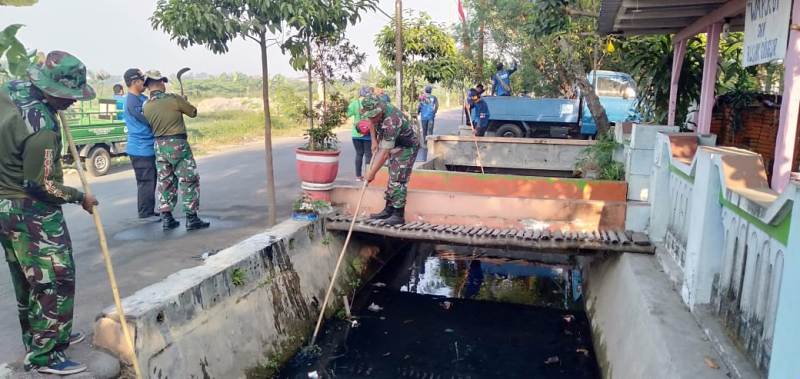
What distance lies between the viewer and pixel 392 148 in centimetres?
606

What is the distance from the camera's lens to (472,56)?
2266 cm

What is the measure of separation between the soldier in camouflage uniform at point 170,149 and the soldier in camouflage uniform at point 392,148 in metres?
1.96

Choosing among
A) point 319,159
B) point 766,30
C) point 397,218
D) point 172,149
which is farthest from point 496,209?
point 172,149

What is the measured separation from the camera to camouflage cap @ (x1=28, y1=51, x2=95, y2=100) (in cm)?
297

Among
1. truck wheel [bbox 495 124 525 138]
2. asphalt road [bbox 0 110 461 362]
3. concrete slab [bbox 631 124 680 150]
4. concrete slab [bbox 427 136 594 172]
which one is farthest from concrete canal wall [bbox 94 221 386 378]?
truck wheel [bbox 495 124 525 138]

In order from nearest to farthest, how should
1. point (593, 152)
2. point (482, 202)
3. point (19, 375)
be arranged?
1. point (19, 375)
2. point (482, 202)
3. point (593, 152)

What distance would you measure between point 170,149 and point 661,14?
5710 millimetres

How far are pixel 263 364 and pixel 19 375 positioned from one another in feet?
6.47

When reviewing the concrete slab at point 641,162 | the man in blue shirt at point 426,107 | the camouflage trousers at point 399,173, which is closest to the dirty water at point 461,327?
the camouflage trousers at point 399,173

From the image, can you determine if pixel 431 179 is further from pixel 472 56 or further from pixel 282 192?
pixel 472 56

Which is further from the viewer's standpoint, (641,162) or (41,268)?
(641,162)

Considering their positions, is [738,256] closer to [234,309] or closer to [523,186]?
[523,186]

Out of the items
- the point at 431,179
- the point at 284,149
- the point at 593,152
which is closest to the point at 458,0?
the point at 284,149

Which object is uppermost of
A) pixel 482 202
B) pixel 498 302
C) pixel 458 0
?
pixel 458 0
